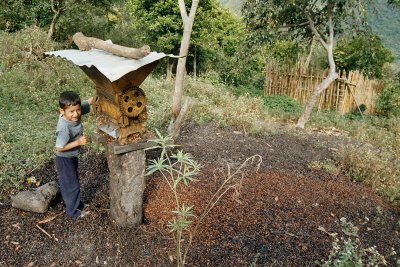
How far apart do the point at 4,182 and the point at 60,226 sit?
1.19 m

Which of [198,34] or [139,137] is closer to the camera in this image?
[139,137]

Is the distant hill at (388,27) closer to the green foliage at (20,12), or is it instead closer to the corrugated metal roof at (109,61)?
the green foliage at (20,12)

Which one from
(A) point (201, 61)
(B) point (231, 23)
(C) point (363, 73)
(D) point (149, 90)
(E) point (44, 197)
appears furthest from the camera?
(B) point (231, 23)

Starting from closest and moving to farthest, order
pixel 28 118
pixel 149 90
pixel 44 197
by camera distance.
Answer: pixel 44 197 → pixel 28 118 → pixel 149 90

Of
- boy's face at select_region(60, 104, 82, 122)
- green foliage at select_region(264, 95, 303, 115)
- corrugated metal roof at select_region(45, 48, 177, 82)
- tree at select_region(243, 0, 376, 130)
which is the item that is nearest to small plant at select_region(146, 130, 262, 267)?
corrugated metal roof at select_region(45, 48, 177, 82)

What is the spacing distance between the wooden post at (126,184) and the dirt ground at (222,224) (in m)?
0.13

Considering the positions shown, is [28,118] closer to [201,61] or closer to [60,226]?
[60,226]

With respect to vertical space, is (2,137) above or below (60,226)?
above

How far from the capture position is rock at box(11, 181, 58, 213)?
3598 mm

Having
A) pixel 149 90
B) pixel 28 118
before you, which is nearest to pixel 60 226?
pixel 28 118

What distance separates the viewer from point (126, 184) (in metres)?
3.23

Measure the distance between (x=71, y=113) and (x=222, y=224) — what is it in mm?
1893

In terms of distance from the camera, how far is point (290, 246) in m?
3.27

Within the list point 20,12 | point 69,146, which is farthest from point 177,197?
point 20,12
